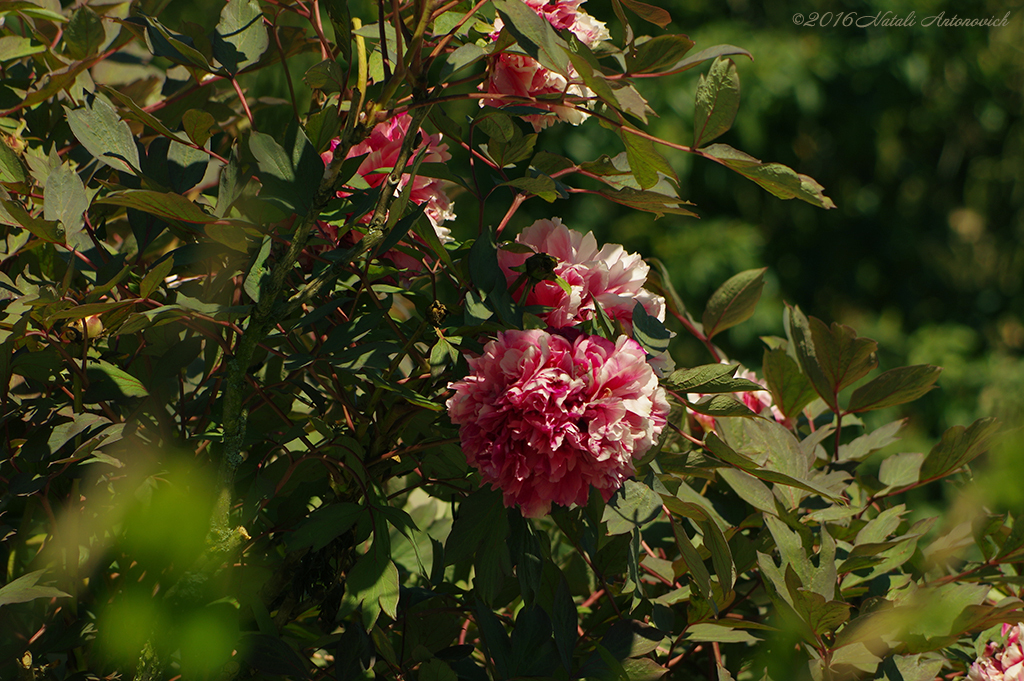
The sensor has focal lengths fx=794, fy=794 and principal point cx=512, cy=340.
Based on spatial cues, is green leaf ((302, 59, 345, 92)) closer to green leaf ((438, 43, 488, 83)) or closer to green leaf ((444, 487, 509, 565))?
green leaf ((438, 43, 488, 83))

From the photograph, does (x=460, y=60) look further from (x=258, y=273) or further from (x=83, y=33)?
(x=83, y=33)

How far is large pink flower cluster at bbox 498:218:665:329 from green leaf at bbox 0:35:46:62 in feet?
1.25

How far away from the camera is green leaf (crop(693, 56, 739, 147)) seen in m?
0.42

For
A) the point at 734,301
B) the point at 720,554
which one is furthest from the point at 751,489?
the point at 734,301

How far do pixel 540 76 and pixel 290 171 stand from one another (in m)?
0.15

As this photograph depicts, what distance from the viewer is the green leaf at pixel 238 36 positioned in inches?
19.2

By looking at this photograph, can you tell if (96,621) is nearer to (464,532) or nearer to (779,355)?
(464,532)

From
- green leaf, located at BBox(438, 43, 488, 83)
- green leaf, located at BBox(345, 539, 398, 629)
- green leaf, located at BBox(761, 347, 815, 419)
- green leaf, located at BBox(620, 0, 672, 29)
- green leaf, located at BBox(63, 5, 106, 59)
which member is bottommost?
green leaf, located at BBox(345, 539, 398, 629)

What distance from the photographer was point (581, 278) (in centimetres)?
43

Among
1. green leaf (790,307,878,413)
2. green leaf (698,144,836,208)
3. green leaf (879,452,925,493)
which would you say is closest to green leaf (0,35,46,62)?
green leaf (698,144,836,208)

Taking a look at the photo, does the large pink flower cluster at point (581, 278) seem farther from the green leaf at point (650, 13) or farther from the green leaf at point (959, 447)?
the green leaf at point (959, 447)

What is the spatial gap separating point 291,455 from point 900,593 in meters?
0.41

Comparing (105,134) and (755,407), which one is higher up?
(105,134)

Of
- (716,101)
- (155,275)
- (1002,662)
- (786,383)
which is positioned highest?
(716,101)
